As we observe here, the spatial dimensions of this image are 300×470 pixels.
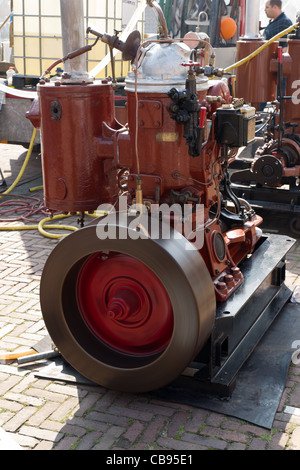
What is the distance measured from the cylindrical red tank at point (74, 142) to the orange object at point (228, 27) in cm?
688

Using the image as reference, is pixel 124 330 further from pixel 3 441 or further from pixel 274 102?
pixel 274 102

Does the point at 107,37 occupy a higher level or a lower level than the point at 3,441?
higher

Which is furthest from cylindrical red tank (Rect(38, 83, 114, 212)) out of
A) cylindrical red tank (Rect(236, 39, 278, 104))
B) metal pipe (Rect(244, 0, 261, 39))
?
metal pipe (Rect(244, 0, 261, 39))

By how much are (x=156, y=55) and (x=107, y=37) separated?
36 centimetres

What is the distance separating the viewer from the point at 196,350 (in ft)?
9.29

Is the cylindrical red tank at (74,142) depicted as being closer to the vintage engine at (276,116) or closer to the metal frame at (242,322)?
the metal frame at (242,322)

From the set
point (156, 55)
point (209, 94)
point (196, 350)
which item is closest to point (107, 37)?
point (156, 55)

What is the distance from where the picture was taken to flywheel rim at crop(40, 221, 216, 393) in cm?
276

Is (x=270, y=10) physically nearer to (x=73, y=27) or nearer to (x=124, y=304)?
(x=73, y=27)

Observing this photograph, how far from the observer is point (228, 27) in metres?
9.74

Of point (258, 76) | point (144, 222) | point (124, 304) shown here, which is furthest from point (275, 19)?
point (124, 304)

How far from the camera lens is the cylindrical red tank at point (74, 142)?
3.26m

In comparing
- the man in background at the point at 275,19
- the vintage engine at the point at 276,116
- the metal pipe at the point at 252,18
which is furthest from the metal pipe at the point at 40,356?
the man in background at the point at 275,19

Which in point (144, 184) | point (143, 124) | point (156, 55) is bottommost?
point (144, 184)
